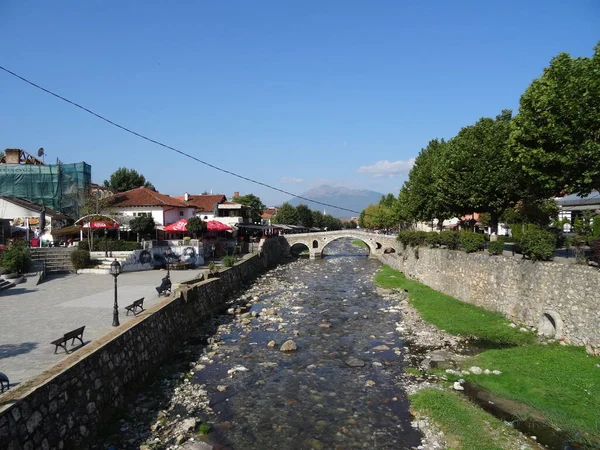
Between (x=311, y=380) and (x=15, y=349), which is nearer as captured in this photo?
(x=15, y=349)

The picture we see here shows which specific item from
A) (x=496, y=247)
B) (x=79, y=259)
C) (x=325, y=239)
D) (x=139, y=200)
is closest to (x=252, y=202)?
(x=325, y=239)

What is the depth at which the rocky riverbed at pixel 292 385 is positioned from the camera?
1175cm

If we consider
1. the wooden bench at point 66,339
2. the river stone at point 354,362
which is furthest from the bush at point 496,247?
the wooden bench at point 66,339

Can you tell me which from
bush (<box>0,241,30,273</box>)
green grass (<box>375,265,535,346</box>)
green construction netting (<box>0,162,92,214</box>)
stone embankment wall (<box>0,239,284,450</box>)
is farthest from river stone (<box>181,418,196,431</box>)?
green construction netting (<box>0,162,92,214</box>)

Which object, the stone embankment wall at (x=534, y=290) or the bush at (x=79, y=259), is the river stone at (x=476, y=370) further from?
the bush at (x=79, y=259)

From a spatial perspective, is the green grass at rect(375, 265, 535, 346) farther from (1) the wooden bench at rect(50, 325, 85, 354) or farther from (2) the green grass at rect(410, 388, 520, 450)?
(1) the wooden bench at rect(50, 325, 85, 354)

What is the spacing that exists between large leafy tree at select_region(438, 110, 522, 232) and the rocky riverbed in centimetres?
1007

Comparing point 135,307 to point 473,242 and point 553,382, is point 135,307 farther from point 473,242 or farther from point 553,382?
point 473,242

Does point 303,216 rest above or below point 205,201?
below

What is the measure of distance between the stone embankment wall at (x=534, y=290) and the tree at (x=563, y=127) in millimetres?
4190

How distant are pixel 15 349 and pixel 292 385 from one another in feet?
30.4

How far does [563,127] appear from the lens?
1825cm

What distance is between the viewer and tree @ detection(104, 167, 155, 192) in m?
74.1

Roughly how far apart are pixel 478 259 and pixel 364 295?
445 inches
